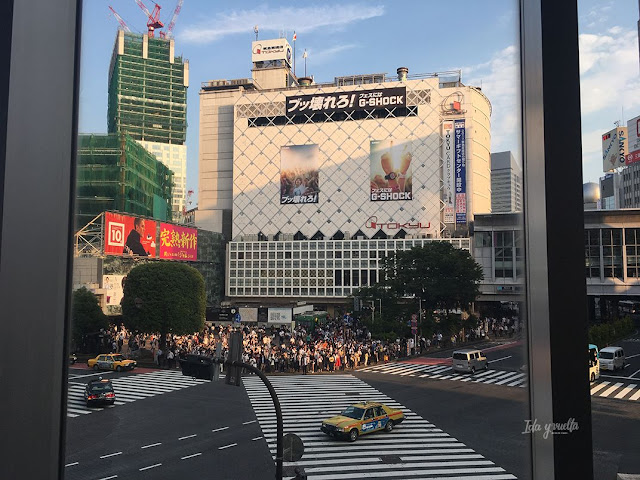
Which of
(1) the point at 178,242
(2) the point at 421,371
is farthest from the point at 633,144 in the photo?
(1) the point at 178,242

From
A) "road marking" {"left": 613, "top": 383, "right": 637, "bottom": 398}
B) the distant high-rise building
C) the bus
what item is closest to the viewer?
the bus

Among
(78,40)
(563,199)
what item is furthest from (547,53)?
(78,40)

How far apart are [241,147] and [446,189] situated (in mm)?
2900

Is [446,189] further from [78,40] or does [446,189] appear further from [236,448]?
[78,40]

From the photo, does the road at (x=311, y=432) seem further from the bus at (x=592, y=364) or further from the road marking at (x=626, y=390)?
the road marking at (x=626, y=390)

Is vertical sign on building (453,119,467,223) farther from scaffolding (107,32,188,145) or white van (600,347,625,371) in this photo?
white van (600,347,625,371)

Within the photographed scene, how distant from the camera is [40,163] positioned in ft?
3.42

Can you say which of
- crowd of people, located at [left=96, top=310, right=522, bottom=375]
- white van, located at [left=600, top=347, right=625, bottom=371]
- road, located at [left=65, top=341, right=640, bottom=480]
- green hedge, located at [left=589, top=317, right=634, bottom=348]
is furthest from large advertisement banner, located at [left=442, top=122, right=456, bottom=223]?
green hedge, located at [left=589, top=317, right=634, bottom=348]

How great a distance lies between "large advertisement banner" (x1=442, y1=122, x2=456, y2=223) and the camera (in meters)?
3.55

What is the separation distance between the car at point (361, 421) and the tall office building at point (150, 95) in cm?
226

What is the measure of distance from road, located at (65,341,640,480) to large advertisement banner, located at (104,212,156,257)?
0.86 m

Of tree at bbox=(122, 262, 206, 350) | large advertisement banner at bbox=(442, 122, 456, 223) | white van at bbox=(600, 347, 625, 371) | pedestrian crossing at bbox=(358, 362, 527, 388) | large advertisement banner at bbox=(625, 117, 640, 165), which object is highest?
large advertisement banner at bbox=(625, 117, 640, 165)

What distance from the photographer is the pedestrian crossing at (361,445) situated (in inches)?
126

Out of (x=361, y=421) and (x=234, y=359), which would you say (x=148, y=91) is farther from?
(x=361, y=421)
